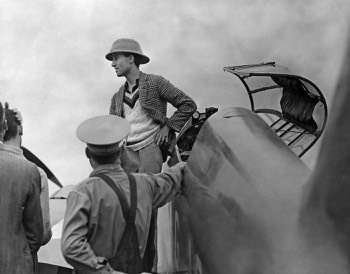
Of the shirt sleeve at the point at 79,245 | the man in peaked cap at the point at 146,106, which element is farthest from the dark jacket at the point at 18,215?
the man in peaked cap at the point at 146,106

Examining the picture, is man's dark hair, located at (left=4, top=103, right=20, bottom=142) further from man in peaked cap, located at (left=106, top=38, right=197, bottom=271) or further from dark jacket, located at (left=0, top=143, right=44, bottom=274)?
man in peaked cap, located at (left=106, top=38, right=197, bottom=271)

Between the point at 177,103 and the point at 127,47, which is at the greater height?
the point at 127,47

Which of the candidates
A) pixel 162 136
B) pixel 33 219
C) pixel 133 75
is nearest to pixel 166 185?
pixel 33 219

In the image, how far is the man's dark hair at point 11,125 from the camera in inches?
217

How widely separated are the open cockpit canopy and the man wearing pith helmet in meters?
1.37

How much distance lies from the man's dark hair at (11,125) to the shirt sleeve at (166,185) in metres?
1.60

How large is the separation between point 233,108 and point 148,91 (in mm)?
1644

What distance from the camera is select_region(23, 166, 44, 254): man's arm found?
16.0 ft

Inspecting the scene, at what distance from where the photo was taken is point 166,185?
4473 millimetres

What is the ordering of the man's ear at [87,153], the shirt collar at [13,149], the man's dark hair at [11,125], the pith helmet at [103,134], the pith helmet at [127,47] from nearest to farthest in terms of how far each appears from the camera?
the pith helmet at [103,134] < the man's ear at [87,153] < the shirt collar at [13,149] < the man's dark hair at [11,125] < the pith helmet at [127,47]

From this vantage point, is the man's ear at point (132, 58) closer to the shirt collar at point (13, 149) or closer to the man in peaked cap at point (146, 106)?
the man in peaked cap at point (146, 106)

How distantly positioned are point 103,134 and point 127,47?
75.2 inches

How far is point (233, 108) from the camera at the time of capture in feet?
15.0

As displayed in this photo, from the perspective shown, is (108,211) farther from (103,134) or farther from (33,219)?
(33,219)
